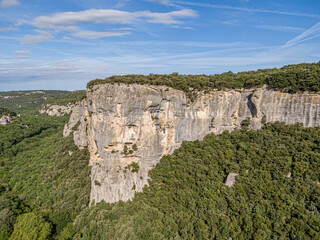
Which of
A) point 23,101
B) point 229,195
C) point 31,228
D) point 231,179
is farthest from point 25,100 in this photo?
point 229,195

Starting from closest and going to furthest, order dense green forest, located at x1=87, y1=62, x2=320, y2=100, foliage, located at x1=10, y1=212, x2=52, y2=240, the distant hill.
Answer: foliage, located at x1=10, y1=212, x2=52, y2=240, dense green forest, located at x1=87, y1=62, x2=320, y2=100, the distant hill

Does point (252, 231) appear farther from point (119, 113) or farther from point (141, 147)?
point (119, 113)

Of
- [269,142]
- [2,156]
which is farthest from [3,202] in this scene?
[269,142]

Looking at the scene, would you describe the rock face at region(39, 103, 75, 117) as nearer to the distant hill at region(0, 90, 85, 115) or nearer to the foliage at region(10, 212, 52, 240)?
the distant hill at region(0, 90, 85, 115)

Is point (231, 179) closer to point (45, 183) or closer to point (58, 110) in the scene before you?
point (45, 183)

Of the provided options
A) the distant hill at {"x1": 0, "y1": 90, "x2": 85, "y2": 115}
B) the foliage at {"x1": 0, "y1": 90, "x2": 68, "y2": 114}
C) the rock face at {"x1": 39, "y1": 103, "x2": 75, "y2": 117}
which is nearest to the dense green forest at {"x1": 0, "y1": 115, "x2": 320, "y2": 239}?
the rock face at {"x1": 39, "y1": 103, "x2": 75, "y2": 117}
